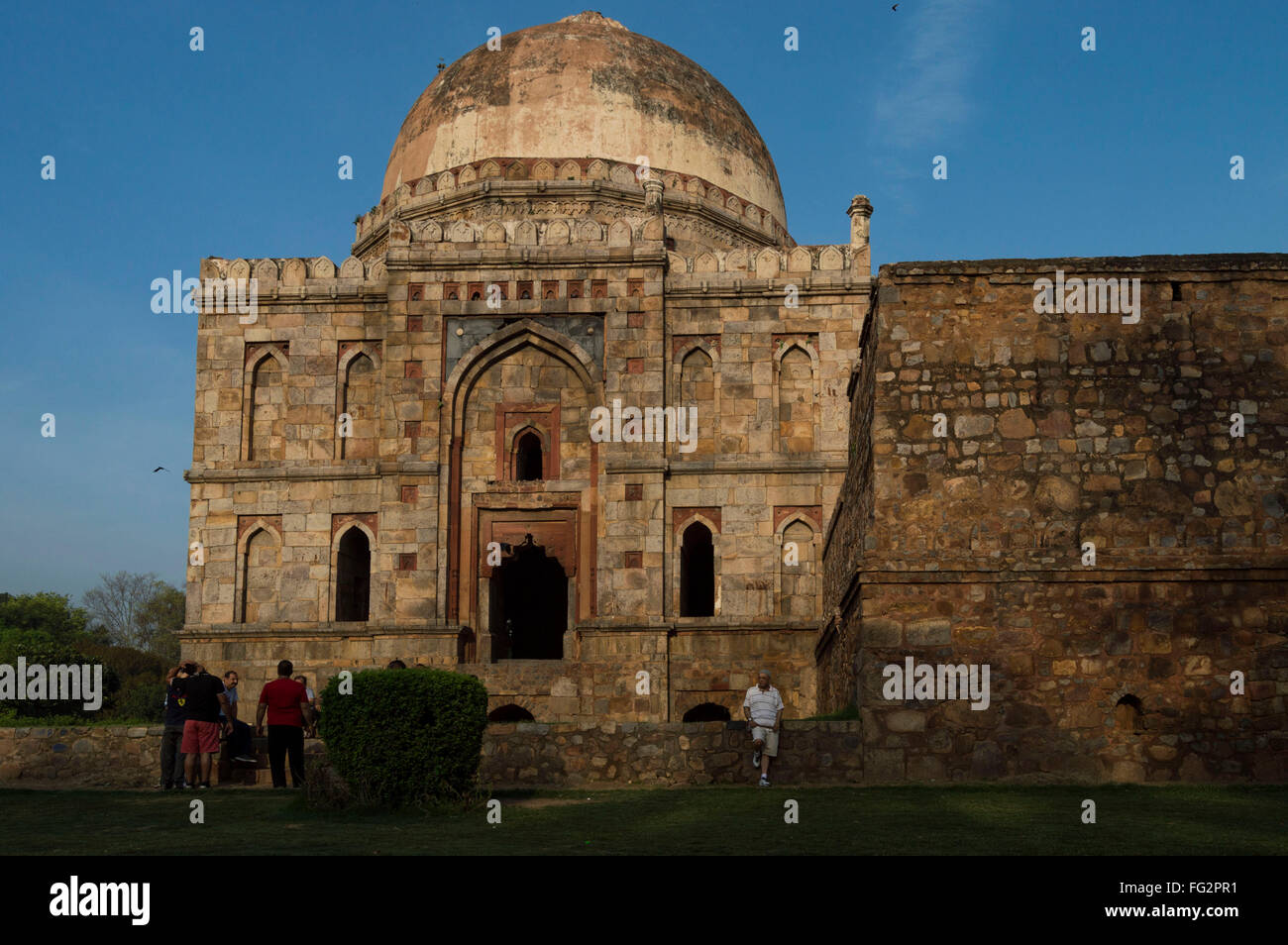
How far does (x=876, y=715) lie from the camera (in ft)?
49.2

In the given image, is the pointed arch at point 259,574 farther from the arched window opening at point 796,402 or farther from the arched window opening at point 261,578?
the arched window opening at point 796,402

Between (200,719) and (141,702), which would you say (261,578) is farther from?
(141,702)

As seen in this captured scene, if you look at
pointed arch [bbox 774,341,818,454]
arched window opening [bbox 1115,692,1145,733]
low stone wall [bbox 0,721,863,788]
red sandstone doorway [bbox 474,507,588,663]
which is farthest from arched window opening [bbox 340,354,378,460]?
arched window opening [bbox 1115,692,1145,733]

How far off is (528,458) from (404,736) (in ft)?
49.7

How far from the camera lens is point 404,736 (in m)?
12.4

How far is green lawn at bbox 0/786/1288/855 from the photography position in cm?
962

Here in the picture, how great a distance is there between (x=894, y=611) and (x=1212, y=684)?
119 inches

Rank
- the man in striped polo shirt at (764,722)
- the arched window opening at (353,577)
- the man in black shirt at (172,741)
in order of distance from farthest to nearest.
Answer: the arched window opening at (353,577) → the man in black shirt at (172,741) → the man in striped polo shirt at (764,722)

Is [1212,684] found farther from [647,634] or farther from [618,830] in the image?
[647,634]

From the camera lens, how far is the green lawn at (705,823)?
9.62m

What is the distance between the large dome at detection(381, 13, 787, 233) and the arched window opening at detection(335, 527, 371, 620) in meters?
8.22

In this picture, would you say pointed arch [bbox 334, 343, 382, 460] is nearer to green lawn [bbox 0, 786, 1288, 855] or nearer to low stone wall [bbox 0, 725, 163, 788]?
low stone wall [bbox 0, 725, 163, 788]

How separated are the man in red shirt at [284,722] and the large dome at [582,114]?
17.8m

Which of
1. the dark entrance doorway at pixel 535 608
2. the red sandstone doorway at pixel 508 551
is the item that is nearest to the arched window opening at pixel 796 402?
the red sandstone doorway at pixel 508 551
